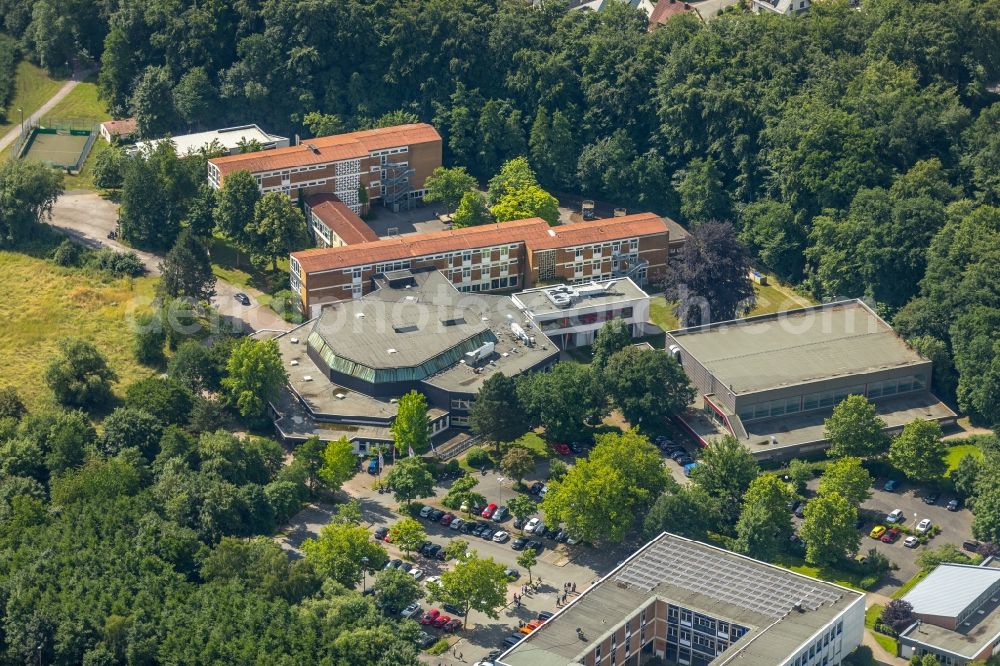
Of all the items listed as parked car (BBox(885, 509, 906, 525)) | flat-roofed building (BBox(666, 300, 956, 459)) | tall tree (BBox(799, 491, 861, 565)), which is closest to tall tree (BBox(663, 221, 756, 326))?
flat-roofed building (BBox(666, 300, 956, 459))

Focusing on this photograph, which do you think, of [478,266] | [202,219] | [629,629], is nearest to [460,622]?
[629,629]

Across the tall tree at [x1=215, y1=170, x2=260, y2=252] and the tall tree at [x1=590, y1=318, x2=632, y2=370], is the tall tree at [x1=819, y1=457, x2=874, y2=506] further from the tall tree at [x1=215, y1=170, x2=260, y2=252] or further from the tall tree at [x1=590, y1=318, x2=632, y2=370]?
the tall tree at [x1=215, y1=170, x2=260, y2=252]

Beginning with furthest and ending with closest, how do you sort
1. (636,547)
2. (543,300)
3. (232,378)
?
(543,300) → (232,378) → (636,547)

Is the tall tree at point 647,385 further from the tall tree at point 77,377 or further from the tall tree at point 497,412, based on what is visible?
the tall tree at point 77,377

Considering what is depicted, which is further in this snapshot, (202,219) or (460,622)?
(202,219)

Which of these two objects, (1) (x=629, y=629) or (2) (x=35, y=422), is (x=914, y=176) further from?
(2) (x=35, y=422)

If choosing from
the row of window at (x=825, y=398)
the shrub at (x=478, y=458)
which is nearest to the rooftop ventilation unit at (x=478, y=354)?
the shrub at (x=478, y=458)
